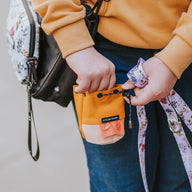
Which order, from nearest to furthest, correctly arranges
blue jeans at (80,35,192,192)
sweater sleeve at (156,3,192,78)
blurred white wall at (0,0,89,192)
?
sweater sleeve at (156,3,192,78), blue jeans at (80,35,192,192), blurred white wall at (0,0,89,192)

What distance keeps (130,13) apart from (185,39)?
0.43 ft

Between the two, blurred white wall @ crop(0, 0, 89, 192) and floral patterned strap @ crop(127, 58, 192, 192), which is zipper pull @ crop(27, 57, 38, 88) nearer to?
floral patterned strap @ crop(127, 58, 192, 192)

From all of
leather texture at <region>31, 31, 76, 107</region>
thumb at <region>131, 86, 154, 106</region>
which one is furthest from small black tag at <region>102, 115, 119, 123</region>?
leather texture at <region>31, 31, 76, 107</region>

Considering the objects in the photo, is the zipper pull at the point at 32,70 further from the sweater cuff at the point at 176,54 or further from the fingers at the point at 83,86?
the sweater cuff at the point at 176,54

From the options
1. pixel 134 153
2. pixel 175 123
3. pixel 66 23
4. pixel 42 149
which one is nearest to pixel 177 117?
pixel 175 123

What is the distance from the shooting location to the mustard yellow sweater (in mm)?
560

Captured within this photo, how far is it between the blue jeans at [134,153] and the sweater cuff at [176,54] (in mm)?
113

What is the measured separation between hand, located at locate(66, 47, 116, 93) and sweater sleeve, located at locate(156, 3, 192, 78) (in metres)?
0.12

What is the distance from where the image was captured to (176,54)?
558 mm

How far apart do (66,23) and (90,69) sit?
110mm

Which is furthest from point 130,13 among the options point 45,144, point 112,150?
point 45,144

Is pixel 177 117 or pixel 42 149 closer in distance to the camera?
pixel 177 117

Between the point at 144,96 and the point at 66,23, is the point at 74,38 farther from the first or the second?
the point at 144,96

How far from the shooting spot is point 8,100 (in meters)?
1.73
